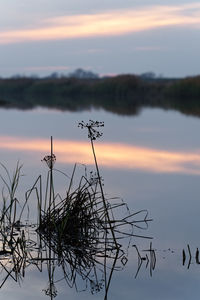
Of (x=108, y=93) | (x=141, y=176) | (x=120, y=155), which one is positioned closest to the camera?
(x=141, y=176)

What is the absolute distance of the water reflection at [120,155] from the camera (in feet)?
26.3

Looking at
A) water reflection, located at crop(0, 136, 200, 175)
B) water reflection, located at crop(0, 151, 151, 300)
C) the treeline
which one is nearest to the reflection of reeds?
water reflection, located at crop(0, 151, 151, 300)

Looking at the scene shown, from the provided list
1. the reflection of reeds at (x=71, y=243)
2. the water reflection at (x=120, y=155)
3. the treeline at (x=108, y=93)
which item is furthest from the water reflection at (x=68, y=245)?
the treeline at (x=108, y=93)

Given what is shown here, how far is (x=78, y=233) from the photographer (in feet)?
12.9

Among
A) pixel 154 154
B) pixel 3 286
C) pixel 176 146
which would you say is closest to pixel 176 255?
pixel 3 286

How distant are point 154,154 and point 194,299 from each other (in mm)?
6925

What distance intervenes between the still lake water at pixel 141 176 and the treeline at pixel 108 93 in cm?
488

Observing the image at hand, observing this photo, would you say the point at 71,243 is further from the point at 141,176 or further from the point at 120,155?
the point at 120,155

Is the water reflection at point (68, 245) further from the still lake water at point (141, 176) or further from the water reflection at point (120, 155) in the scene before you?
the water reflection at point (120, 155)

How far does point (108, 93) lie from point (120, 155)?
1953 cm

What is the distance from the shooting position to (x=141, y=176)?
23.4 ft

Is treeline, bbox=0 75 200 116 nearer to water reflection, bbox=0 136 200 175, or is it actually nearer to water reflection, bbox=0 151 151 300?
water reflection, bbox=0 136 200 175

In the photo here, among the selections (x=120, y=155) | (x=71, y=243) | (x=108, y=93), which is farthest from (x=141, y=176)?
(x=108, y=93)

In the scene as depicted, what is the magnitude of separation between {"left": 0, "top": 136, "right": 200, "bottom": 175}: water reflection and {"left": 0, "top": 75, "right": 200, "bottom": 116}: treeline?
25.6 ft
